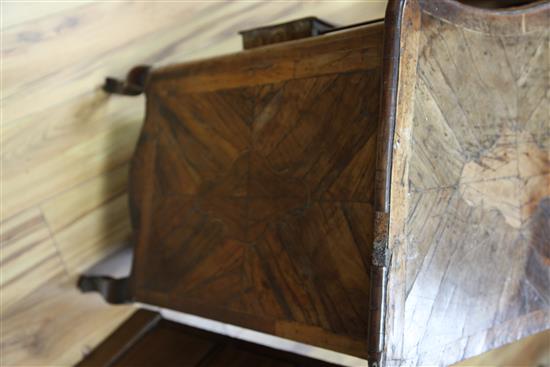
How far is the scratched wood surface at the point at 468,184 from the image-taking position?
2.48 feet

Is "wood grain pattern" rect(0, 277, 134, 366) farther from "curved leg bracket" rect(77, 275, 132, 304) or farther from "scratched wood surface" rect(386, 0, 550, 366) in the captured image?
"scratched wood surface" rect(386, 0, 550, 366)

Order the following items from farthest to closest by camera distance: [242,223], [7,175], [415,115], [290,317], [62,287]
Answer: [62,287], [7,175], [242,223], [290,317], [415,115]

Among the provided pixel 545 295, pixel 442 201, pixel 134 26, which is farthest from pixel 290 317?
pixel 134 26

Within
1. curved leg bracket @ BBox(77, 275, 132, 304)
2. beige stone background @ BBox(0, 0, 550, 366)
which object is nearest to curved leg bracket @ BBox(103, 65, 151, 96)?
beige stone background @ BBox(0, 0, 550, 366)

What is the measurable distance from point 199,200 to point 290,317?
0.36 meters

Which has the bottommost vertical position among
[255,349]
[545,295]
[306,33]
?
[255,349]

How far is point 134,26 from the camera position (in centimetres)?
137

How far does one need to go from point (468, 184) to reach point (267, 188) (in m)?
0.38

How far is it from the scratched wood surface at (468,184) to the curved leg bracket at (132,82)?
75 cm

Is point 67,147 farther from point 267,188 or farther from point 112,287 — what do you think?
point 267,188

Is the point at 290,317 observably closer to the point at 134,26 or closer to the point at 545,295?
the point at 545,295

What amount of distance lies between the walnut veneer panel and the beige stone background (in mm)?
231

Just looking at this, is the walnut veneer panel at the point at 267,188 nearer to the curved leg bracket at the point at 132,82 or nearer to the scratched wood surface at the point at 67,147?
the curved leg bracket at the point at 132,82

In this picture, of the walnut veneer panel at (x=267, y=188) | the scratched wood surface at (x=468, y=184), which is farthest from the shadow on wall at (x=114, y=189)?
the scratched wood surface at (x=468, y=184)
